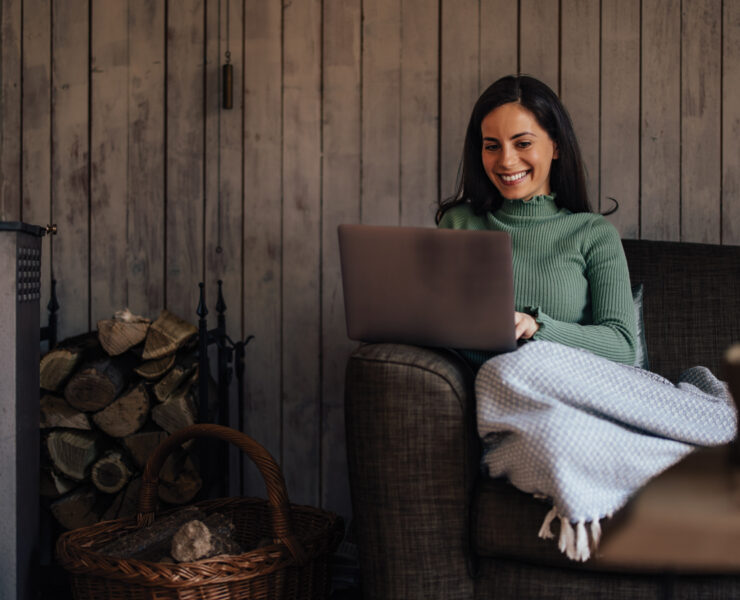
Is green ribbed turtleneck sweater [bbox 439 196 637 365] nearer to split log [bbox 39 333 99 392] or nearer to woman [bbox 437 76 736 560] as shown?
woman [bbox 437 76 736 560]

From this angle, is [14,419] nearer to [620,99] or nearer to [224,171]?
[224,171]

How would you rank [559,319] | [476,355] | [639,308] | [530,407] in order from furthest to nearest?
[639,308] < [559,319] < [476,355] < [530,407]

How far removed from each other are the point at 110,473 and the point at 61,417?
187 mm

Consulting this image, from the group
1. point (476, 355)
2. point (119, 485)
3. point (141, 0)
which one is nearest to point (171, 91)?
point (141, 0)

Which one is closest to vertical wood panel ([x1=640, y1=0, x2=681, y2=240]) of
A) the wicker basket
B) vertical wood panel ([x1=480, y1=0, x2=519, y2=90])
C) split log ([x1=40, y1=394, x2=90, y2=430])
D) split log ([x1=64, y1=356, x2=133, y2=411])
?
vertical wood panel ([x1=480, y1=0, x2=519, y2=90])

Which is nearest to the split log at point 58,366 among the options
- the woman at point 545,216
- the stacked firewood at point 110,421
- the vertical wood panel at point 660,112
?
the stacked firewood at point 110,421

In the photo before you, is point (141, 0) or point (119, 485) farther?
point (141, 0)

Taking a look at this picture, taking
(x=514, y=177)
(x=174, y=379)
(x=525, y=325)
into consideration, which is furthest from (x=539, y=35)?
(x=174, y=379)

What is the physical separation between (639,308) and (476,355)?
1.72ft

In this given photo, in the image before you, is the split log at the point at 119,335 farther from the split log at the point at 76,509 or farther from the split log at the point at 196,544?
the split log at the point at 196,544

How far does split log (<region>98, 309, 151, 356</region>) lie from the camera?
172 centimetres

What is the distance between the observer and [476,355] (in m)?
1.34

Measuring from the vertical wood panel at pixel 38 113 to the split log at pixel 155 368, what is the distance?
1.60 ft

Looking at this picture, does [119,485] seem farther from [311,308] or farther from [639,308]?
[639,308]
